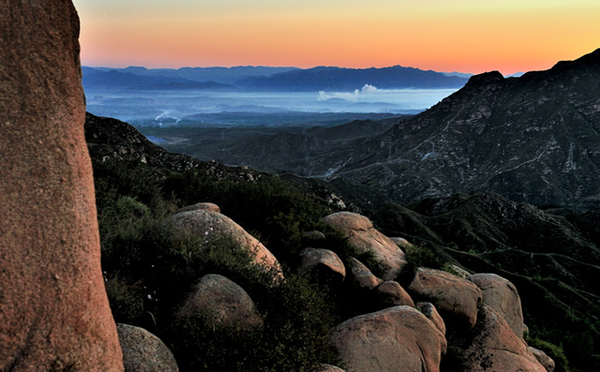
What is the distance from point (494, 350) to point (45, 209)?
40.7 ft

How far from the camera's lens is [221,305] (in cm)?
648

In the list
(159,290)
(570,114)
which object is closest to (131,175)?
(159,290)

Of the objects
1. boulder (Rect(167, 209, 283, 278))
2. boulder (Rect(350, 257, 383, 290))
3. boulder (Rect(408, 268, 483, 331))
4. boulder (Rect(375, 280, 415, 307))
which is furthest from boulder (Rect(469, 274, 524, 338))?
boulder (Rect(167, 209, 283, 278))

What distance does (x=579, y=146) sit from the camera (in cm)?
12131

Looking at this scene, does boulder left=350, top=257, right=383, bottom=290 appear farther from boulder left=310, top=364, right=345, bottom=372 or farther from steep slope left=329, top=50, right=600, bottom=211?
steep slope left=329, top=50, right=600, bottom=211

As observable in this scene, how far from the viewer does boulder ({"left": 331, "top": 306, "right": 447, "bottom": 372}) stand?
26.8 feet

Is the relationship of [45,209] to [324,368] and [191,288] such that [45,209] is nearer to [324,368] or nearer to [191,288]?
[191,288]

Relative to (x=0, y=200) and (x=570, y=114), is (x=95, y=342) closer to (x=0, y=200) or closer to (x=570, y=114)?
(x=0, y=200)

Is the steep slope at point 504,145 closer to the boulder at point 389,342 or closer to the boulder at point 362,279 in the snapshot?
the boulder at point 362,279

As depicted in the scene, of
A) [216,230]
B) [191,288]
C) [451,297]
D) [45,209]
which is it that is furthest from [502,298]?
[45,209]

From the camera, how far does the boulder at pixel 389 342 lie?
816cm

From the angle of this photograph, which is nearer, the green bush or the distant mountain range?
the green bush

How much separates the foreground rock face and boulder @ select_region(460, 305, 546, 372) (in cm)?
1035

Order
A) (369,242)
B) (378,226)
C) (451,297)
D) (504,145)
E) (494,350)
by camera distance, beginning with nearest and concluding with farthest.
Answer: (494,350) → (451,297) → (369,242) → (378,226) → (504,145)
